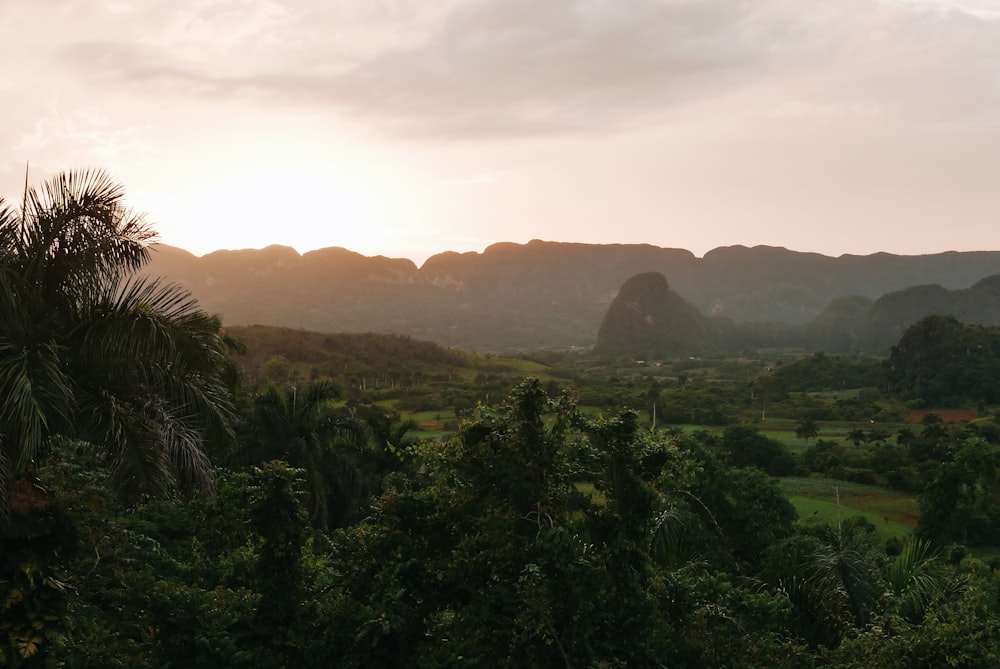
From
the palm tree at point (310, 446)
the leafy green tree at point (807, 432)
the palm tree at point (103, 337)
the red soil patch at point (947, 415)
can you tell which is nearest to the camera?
the palm tree at point (103, 337)

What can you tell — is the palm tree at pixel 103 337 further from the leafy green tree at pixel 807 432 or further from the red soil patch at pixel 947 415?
the red soil patch at pixel 947 415

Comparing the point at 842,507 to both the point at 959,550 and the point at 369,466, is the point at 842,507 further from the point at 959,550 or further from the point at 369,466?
the point at 369,466

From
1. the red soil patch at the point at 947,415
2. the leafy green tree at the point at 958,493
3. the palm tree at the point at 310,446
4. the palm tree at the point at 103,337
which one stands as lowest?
the red soil patch at the point at 947,415

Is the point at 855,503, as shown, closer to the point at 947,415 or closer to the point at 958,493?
the point at 958,493

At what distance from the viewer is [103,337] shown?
319 inches

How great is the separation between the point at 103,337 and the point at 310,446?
45.3 ft

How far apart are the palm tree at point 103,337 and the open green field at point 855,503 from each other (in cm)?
2977

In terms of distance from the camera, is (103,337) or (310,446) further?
(310,446)

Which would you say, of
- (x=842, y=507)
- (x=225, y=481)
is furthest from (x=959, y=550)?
(x=225, y=481)

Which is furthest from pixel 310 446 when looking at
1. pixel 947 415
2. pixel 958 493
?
pixel 947 415

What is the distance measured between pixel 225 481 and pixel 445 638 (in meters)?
7.91

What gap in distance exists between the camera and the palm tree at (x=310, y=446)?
20.4 metres

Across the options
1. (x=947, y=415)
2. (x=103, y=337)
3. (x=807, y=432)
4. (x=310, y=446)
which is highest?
(x=103, y=337)

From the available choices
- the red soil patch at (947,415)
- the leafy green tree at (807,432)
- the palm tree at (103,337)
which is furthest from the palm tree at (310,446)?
the red soil patch at (947,415)
